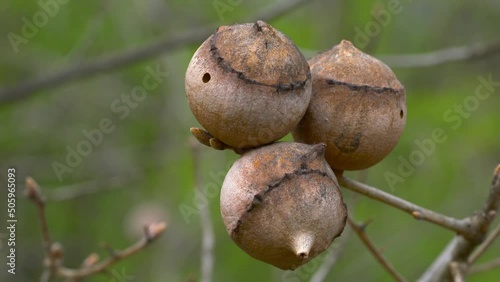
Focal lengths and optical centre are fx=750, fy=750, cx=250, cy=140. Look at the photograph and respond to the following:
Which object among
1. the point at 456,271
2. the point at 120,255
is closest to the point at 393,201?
the point at 456,271

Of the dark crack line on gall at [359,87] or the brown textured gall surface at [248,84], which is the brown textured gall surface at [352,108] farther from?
the brown textured gall surface at [248,84]

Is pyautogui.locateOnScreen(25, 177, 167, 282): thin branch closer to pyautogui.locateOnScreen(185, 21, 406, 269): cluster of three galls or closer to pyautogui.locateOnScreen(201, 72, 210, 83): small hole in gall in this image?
pyautogui.locateOnScreen(185, 21, 406, 269): cluster of three galls

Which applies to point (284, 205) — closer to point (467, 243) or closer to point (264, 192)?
point (264, 192)

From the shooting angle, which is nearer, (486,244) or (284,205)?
(284,205)

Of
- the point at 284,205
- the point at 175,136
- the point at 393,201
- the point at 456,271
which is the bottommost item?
the point at 175,136

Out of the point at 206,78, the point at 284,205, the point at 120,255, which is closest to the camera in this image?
the point at 284,205

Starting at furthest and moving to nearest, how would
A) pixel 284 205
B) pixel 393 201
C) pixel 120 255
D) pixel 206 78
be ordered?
pixel 120 255 < pixel 393 201 < pixel 206 78 < pixel 284 205

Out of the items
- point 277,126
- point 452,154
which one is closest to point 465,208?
point 452,154

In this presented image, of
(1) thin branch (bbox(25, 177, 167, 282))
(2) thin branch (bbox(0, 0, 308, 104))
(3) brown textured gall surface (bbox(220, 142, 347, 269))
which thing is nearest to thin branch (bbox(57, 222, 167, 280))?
(1) thin branch (bbox(25, 177, 167, 282))
